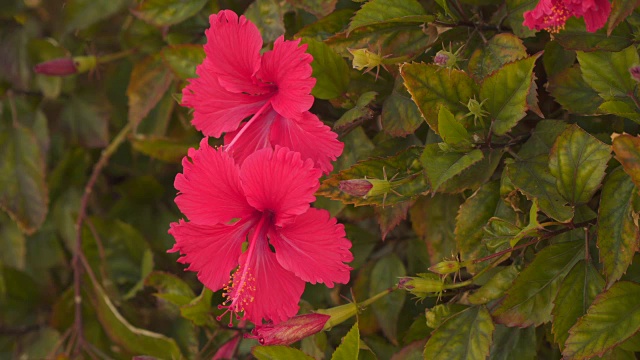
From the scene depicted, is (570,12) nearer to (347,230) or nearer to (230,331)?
(347,230)

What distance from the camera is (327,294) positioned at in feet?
3.61

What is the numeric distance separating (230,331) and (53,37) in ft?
2.36

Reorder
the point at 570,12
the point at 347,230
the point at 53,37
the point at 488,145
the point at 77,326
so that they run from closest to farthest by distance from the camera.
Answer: the point at 570,12 → the point at 488,145 → the point at 347,230 → the point at 77,326 → the point at 53,37

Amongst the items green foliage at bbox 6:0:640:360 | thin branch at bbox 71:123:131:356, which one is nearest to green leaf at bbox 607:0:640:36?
green foliage at bbox 6:0:640:360

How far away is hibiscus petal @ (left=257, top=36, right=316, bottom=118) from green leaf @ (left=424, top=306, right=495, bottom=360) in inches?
11.5

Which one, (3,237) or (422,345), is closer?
(422,345)

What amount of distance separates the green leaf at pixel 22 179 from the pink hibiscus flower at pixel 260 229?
2.09ft

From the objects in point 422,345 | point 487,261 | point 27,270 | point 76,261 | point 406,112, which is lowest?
point 27,270

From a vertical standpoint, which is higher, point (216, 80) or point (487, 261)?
point (216, 80)

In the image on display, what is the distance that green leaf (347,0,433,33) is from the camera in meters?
0.83

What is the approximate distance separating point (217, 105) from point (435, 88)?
0.26 meters

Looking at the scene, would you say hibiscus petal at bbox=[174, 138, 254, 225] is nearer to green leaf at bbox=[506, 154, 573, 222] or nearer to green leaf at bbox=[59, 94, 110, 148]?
green leaf at bbox=[506, 154, 573, 222]

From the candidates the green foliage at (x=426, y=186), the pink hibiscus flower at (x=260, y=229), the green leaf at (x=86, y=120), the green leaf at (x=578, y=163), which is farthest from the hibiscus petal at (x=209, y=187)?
the green leaf at (x=86, y=120)

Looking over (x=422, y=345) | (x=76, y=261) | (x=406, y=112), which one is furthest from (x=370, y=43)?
(x=76, y=261)
